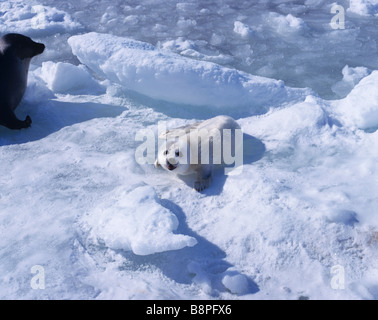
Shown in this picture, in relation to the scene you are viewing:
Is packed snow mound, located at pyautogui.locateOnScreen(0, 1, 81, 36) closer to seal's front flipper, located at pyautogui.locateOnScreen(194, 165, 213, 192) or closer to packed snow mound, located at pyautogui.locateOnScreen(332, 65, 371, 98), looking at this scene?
packed snow mound, located at pyautogui.locateOnScreen(332, 65, 371, 98)

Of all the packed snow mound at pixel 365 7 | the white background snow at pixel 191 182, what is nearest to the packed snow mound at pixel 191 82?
the white background snow at pixel 191 182

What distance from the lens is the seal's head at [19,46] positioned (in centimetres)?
420

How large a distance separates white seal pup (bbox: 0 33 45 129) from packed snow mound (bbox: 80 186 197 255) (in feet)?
5.29

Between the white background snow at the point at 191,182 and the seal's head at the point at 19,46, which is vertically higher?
the seal's head at the point at 19,46

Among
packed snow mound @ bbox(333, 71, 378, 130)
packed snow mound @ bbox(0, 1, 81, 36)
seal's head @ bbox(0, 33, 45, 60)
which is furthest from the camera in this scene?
packed snow mound @ bbox(0, 1, 81, 36)

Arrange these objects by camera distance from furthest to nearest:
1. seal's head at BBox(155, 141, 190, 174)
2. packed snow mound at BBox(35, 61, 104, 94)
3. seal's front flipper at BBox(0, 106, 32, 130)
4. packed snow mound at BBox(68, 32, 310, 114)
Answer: packed snow mound at BBox(35, 61, 104, 94)
packed snow mound at BBox(68, 32, 310, 114)
seal's front flipper at BBox(0, 106, 32, 130)
seal's head at BBox(155, 141, 190, 174)

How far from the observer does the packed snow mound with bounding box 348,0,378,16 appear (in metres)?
6.42

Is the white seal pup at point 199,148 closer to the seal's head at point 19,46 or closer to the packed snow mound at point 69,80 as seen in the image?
the packed snow mound at point 69,80

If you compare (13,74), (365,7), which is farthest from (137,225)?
(365,7)

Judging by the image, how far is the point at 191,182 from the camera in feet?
9.64

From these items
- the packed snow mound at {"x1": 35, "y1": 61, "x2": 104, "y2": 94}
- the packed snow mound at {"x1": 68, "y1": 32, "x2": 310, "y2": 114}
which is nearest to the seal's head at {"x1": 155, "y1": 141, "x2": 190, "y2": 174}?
the packed snow mound at {"x1": 68, "y1": 32, "x2": 310, "y2": 114}

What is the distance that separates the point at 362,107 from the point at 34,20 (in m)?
5.31

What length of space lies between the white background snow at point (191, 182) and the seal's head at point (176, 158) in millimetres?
126

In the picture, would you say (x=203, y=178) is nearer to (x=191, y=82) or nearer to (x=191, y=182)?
(x=191, y=182)
